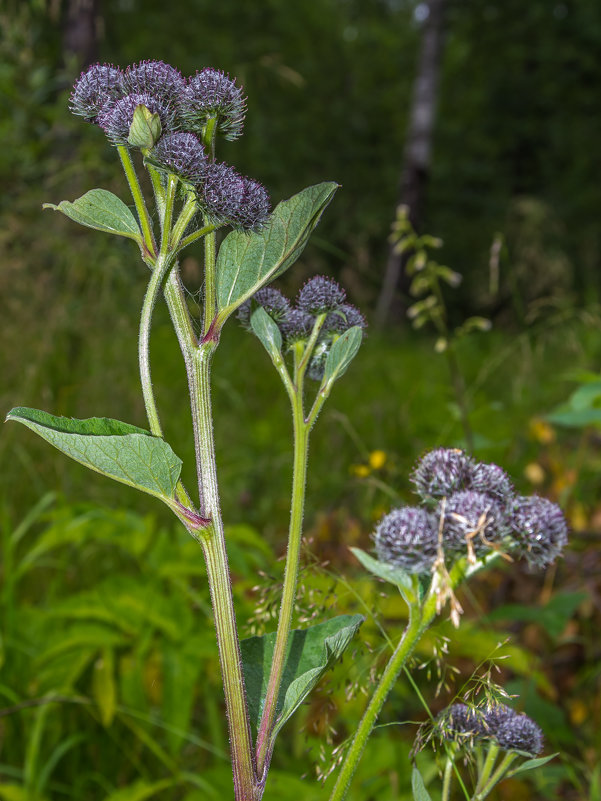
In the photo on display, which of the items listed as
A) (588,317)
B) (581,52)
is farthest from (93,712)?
(581,52)

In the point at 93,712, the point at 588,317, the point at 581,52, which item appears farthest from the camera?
the point at 581,52

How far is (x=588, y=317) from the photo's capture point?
2502 millimetres

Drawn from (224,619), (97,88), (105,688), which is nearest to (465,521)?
(224,619)

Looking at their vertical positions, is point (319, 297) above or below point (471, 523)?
above

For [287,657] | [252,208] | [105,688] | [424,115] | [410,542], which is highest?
[424,115]

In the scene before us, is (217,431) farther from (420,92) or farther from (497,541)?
(420,92)

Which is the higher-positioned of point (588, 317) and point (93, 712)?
point (588, 317)

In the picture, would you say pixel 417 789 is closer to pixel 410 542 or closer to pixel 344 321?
pixel 410 542

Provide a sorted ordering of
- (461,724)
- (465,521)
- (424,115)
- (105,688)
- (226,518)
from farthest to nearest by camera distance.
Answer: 1. (424,115)
2. (226,518)
3. (105,688)
4. (461,724)
5. (465,521)

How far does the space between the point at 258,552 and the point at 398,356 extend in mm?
4439

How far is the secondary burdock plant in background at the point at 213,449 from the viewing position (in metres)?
0.74

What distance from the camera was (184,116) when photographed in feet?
Answer: 2.90

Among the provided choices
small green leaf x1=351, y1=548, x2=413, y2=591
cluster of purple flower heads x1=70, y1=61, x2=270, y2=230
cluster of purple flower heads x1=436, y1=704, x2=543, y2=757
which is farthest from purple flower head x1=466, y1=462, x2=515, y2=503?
cluster of purple flower heads x1=70, y1=61, x2=270, y2=230

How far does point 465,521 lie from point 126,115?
21.5 inches
